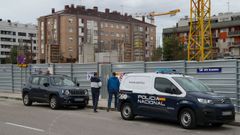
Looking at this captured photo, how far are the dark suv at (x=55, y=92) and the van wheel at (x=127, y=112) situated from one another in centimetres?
429

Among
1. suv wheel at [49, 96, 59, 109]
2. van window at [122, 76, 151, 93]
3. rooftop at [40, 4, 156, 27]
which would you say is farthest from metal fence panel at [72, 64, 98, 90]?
rooftop at [40, 4, 156, 27]

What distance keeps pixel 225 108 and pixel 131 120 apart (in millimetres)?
3866

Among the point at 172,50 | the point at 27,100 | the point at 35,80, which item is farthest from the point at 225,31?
the point at 35,80

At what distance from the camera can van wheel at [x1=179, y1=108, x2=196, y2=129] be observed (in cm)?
1259

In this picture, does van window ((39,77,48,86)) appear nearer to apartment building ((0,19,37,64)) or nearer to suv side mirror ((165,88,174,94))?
suv side mirror ((165,88,174,94))

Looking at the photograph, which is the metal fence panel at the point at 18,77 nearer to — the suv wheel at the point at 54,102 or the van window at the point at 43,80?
the van window at the point at 43,80

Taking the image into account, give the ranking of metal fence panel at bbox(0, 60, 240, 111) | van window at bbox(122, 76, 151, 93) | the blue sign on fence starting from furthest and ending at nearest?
1. the blue sign on fence
2. metal fence panel at bbox(0, 60, 240, 111)
3. van window at bbox(122, 76, 151, 93)

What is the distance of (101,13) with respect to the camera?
127188 mm

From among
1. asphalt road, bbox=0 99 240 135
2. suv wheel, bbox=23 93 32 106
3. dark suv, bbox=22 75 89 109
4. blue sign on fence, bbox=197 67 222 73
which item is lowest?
asphalt road, bbox=0 99 240 135

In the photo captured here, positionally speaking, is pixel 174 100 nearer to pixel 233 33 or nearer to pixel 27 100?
pixel 27 100

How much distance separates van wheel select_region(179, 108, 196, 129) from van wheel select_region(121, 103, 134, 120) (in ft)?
8.25

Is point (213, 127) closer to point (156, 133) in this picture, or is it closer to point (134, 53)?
point (156, 133)

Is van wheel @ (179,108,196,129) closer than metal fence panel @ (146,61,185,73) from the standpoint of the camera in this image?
Yes

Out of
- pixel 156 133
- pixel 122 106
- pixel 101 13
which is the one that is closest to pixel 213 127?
pixel 156 133
